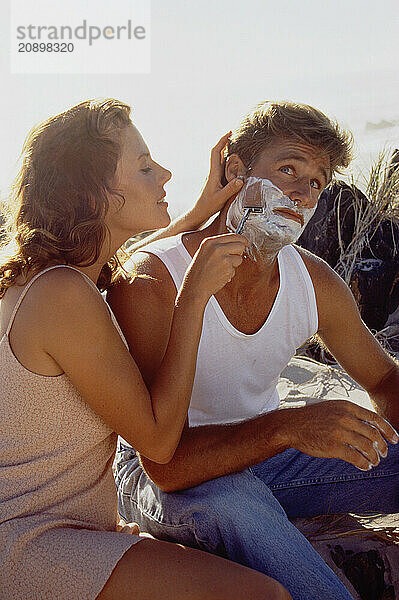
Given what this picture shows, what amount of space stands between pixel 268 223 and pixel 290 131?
1.17 ft

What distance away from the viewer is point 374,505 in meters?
2.47

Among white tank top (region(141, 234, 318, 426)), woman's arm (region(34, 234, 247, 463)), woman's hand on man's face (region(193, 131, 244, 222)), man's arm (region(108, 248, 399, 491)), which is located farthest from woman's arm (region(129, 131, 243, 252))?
woman's arm (region(34, 234, 247, 463))

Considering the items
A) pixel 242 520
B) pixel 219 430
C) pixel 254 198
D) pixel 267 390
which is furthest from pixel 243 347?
Answer: pixel 242 520

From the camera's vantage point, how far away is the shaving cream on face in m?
2.30

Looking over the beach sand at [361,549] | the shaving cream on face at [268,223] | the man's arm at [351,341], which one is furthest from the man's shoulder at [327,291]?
the beach sand at [361,549]

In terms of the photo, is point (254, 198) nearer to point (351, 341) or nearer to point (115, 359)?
point (351, 341)

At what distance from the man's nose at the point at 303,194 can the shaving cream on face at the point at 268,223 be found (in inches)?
0.6

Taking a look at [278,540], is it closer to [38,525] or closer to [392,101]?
[38,525]

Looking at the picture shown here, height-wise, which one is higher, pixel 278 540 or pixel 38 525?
pixel 38 525

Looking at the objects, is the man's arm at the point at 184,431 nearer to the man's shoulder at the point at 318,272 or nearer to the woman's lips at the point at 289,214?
the woman's lips at the point at 289,214

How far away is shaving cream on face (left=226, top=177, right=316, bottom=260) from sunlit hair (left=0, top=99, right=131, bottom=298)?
21.2 inches

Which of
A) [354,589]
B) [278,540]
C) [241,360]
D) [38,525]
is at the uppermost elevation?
[241,360]

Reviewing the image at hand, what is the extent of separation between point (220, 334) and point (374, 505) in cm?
81

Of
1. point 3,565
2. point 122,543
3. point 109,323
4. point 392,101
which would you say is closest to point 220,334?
point 109,323
